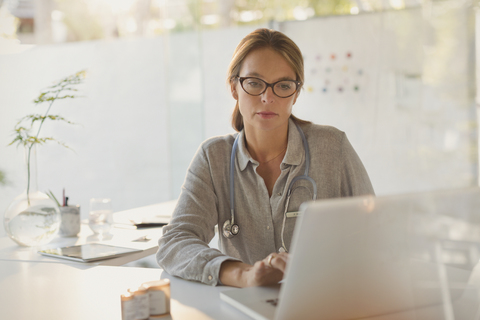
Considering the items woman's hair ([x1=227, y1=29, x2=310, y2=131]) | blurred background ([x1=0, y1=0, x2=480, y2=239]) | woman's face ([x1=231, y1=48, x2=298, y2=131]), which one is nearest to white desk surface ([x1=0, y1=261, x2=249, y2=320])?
woman's face ([x1=231, y1=48, x2=298, y2=131])

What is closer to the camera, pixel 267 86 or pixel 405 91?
pixel 267 86

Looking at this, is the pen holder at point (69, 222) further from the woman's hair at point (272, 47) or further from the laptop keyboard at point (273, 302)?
the laptop keyboard at point (273, 302)

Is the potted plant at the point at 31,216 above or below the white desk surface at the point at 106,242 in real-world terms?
above

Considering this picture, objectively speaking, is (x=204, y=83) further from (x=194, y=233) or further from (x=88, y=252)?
(x=194, y=233)

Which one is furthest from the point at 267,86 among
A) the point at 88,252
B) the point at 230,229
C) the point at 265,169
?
the point at 88,252

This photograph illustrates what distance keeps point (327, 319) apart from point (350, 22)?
127 inches

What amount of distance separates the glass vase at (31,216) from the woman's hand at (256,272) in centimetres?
81

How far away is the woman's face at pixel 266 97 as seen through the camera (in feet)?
4.73

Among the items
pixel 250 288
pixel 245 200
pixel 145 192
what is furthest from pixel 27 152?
pixel 145 192

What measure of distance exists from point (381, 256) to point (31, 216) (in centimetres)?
126

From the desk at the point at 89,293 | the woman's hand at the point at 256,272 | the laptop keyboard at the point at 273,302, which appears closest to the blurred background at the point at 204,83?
the desk at the point at 89,293

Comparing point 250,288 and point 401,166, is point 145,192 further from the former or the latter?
point 250,288

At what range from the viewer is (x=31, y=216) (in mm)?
1627

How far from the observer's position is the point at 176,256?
1.21 meters
